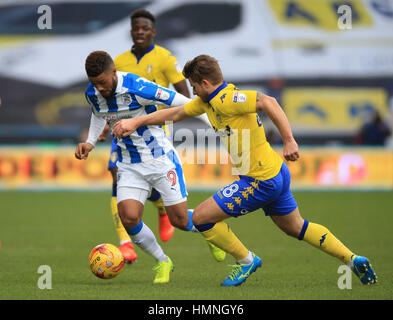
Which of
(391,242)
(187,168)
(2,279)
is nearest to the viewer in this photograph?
(2,279)

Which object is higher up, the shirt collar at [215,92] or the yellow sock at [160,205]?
the shirt collar at [215,92]

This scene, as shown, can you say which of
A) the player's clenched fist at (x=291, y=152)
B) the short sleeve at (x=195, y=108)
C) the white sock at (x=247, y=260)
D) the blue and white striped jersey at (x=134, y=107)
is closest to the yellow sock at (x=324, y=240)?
the white sock at (x=247, y=260)

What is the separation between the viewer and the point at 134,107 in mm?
6938

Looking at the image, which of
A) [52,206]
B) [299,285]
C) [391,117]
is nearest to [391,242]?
[299,285]

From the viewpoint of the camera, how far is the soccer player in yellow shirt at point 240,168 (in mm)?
6082

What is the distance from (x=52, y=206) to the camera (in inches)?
564

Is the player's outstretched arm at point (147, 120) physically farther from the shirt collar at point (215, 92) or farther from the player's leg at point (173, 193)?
the player's leg at point (173, 193)

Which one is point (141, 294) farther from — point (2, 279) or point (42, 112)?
point (42, 112)

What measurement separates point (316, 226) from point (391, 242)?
346cm

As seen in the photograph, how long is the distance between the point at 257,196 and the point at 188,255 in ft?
9.01

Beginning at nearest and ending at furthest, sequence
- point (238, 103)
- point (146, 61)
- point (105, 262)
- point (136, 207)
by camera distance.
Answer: point (238, 103) < point (105, 262) < point (136, 207) < point (146, 61)

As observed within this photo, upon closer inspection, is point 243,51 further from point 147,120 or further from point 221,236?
point 221,236

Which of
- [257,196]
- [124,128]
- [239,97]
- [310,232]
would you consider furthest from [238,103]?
[310,232]

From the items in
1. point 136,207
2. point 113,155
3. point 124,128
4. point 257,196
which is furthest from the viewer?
point 113,155
